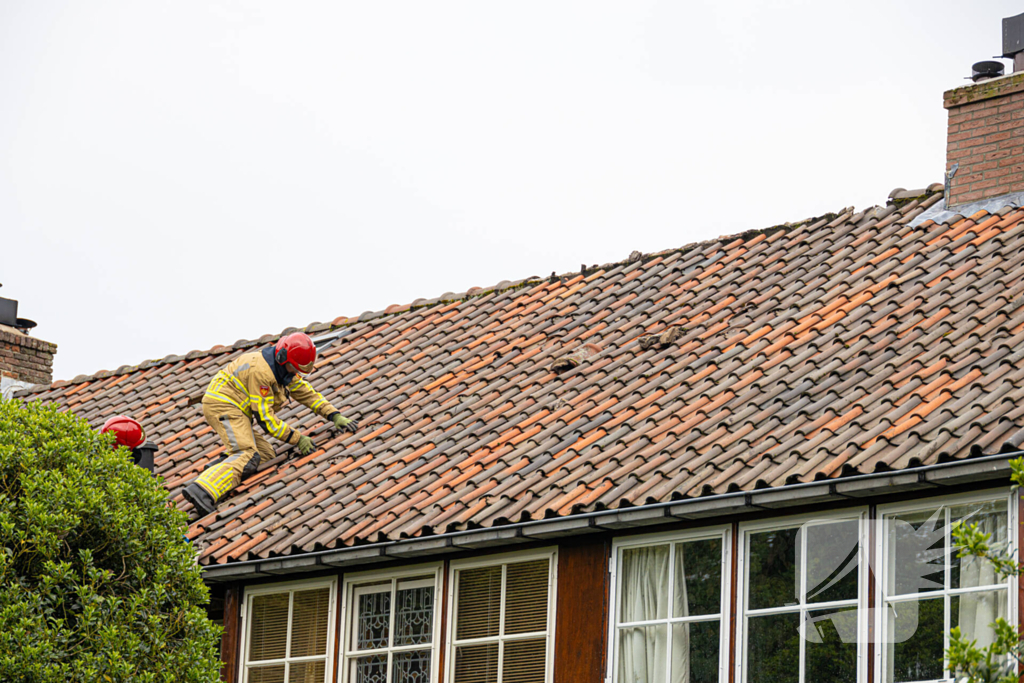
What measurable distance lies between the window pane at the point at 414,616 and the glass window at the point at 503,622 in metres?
0.30

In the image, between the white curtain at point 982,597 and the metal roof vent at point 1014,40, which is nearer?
the white curtain at point 982,597

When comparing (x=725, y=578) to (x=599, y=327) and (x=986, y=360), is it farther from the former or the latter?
(x=599, y=327)

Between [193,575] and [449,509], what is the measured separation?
217 centimetres

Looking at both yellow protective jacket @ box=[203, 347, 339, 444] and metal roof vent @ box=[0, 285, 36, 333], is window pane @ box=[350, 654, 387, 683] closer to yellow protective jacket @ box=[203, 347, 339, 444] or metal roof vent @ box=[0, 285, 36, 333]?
yellow protective jacket @ box=[203, 347, 339, 444]

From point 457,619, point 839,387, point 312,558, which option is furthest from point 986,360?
point 312,558

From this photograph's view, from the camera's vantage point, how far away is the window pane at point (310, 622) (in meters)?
13.5

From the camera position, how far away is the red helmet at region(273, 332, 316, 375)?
1577 cm

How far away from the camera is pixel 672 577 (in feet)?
38.2

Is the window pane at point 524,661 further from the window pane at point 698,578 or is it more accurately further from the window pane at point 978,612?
the window pane at point 978,612

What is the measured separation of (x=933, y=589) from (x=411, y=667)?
464 centimetres

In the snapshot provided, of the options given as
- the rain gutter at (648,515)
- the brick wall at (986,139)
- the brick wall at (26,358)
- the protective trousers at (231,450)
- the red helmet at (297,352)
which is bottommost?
the rain gutter at (648,515)

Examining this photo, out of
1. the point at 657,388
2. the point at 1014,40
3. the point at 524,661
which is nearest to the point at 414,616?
the point at 524,661

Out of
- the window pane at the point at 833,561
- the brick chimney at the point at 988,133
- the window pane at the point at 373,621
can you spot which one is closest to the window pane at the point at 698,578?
the window pane at the point at 833,561

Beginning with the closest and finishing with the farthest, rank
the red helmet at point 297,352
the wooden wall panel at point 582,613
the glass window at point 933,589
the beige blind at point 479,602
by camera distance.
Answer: the glass window at point 933,589 < the wooden wall panel at point 582,613 < the beige blind at point 479,602 < the red helmet at point 297,352
